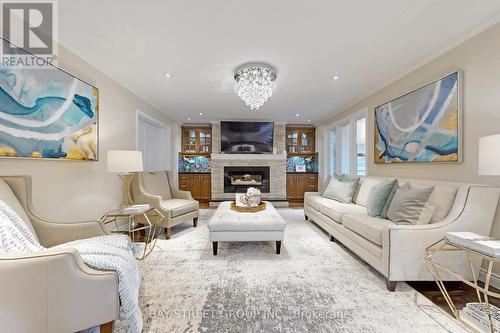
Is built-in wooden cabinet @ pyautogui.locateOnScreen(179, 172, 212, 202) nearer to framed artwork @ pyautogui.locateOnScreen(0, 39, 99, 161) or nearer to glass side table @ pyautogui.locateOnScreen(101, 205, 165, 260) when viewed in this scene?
glass side table @ pyautogui.locateOnScreen(101, 205, 165, 260)

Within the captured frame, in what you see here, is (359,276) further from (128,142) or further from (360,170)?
(128,142)

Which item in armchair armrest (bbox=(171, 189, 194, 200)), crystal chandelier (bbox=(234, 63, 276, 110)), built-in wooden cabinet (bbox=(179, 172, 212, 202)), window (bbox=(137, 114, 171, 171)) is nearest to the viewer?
crystal chandelier (bbox=(234, 63, 276, 110))

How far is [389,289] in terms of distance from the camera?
1.84 m

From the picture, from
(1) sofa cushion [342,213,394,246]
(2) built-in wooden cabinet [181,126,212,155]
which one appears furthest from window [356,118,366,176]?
(2) built-in wooden cabinet [181,126,212,155]

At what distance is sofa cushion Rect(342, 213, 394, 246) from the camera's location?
6.68ft

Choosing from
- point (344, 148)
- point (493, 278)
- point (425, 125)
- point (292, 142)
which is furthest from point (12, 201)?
point (292, 142)

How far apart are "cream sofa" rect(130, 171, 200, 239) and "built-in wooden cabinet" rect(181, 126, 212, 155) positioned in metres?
2.60

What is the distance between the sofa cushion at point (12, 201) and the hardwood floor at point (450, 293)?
3.08 metres

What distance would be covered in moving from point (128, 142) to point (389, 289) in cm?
407

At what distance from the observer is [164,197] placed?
154 inches

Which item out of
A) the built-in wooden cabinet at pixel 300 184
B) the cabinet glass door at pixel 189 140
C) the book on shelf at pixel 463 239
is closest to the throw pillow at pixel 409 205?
the book on shelf at pixel 463 239

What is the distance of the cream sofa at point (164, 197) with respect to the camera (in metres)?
3.19

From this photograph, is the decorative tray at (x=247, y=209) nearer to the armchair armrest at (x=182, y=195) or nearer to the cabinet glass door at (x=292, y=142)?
the armchair armrest at (x=182, y=195)

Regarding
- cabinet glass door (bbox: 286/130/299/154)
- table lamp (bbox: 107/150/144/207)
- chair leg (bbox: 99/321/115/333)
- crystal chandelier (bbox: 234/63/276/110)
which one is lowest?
chair leg (bbox: 99/321/115/333)
